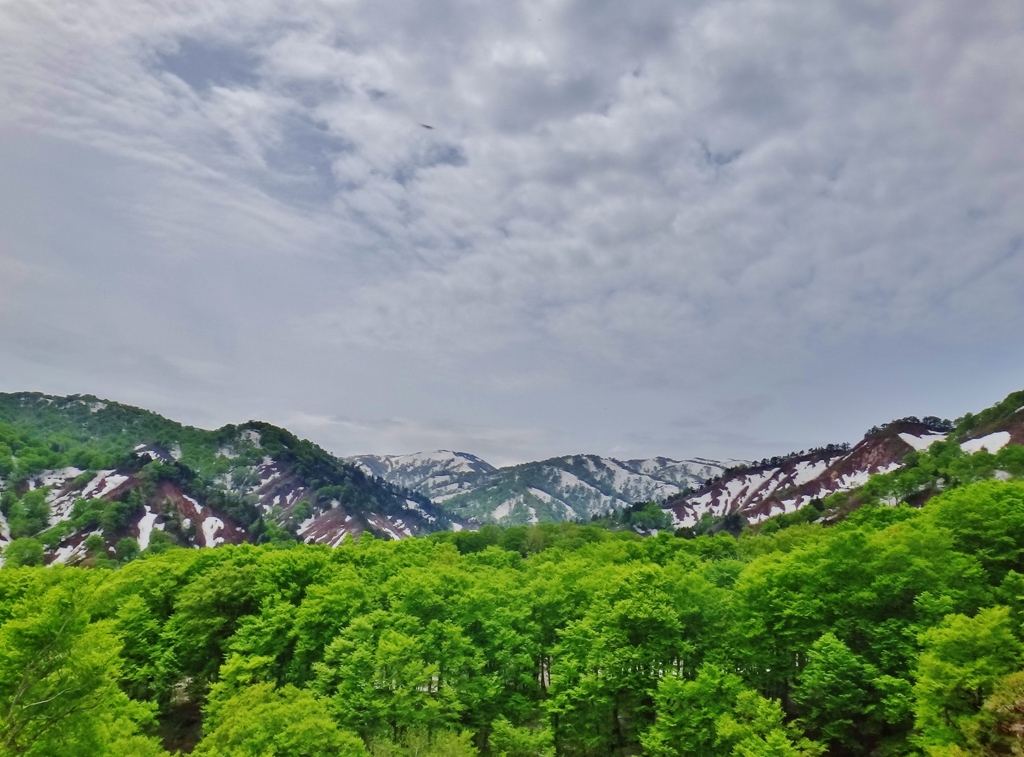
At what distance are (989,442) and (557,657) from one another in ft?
597

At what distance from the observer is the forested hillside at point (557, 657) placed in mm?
26562

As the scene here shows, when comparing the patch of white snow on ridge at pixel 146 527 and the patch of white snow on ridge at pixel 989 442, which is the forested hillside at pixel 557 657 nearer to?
the patch of white snow on ridge at pixel 989 442

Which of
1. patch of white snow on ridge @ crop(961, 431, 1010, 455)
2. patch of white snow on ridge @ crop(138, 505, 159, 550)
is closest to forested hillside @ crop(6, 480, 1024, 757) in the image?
patch of white snow on ridge @ crop(961, 431, 1010, 455)

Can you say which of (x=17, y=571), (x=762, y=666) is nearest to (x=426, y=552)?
(x=17, y=571)

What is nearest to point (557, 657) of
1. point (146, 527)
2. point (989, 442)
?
point (989, 442)

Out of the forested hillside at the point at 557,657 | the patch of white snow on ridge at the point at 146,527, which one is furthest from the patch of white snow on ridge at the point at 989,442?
the patch of white snow on ridge at the point at 146,527

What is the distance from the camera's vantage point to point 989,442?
6230 inches

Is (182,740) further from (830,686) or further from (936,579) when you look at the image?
(936,579)

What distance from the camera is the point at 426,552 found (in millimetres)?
82625

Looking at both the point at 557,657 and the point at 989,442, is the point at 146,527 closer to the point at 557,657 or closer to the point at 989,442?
the point at 557,657

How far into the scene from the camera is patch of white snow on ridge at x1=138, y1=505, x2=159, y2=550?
578 ft

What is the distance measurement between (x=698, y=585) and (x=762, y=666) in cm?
701

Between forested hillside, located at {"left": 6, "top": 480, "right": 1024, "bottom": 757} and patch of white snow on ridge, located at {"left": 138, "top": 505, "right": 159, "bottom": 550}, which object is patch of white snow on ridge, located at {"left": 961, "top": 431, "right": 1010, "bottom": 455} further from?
patch of white snow on ridge, located at {"left": 138, "top": 505, "right": 159, "bottom": 550}

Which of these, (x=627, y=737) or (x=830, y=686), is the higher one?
(x=830, y=686)
